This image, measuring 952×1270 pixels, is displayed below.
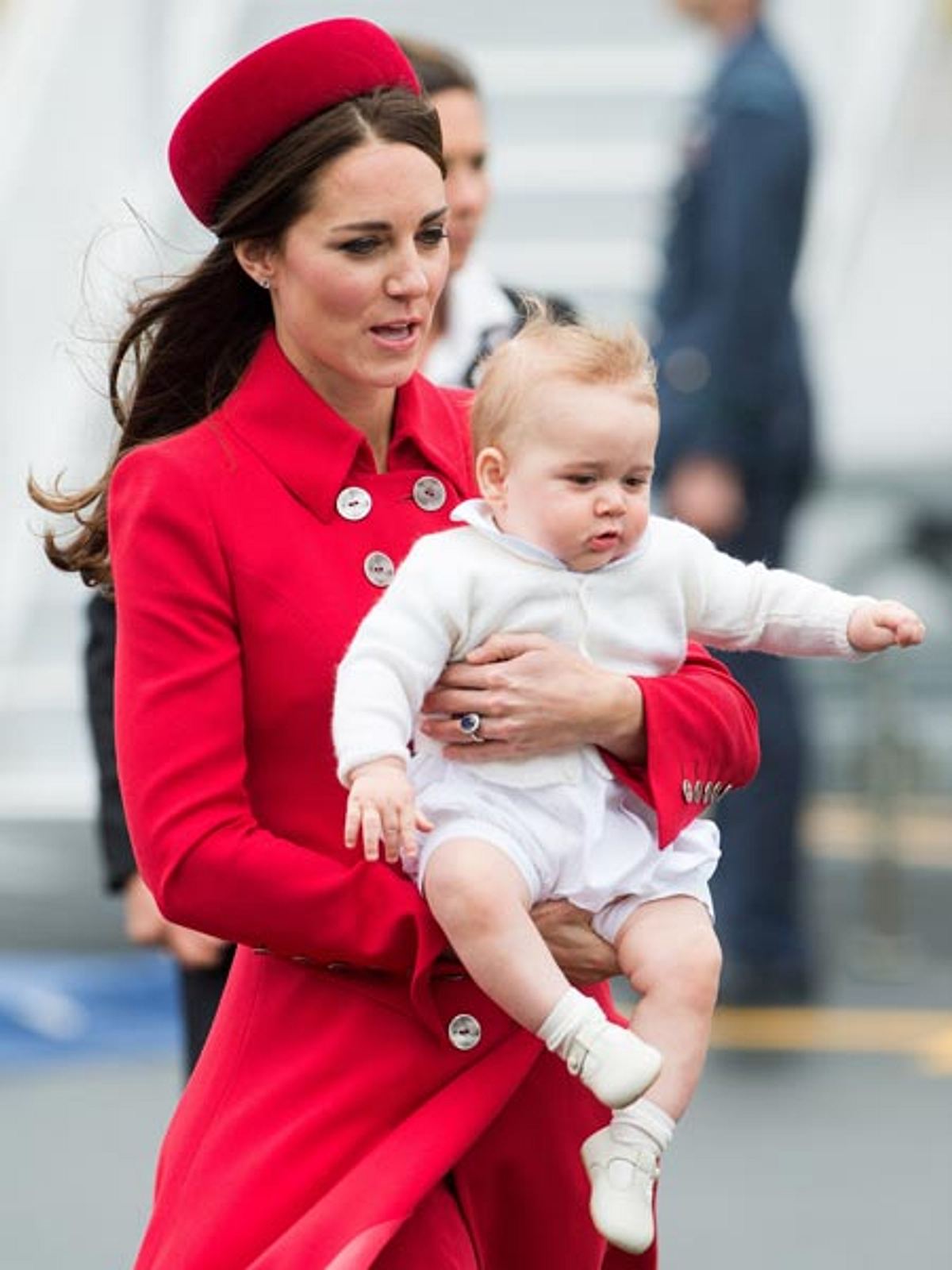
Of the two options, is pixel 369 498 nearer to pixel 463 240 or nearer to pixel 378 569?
pixel 378 569

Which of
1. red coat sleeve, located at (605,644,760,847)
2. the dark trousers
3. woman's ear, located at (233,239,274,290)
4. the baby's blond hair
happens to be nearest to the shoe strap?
red coat sleeve, located at (605,644,760,847)

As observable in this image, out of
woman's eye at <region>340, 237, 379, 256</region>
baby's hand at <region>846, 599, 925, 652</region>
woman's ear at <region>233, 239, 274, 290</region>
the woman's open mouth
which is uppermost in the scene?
woman's eye at <region>340, 237, 379, 256</region>

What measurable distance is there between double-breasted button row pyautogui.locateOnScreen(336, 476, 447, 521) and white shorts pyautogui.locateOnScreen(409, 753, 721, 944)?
241mm

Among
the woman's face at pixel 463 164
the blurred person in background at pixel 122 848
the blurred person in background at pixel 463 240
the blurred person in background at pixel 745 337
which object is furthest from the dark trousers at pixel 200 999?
the blurred person in background at pixel 745 337

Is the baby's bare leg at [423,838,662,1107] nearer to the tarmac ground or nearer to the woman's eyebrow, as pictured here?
the woman's eyebrow

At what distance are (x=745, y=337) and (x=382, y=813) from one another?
15.3ft

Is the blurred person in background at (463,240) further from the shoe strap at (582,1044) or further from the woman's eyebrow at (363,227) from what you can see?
the shoe strap at (582,1044)

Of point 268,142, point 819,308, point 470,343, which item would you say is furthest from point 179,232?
point 268,142

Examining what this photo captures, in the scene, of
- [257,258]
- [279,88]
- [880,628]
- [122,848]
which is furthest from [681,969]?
[122,848]

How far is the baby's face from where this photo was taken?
10.4 feet

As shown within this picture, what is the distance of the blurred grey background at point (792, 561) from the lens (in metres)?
7.02

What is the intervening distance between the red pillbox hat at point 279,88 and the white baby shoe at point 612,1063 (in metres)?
0.87

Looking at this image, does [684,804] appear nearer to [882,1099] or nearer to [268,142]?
[268,142]

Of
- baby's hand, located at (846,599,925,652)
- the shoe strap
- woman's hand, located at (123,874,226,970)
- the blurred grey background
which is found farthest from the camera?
the blurred grey background
